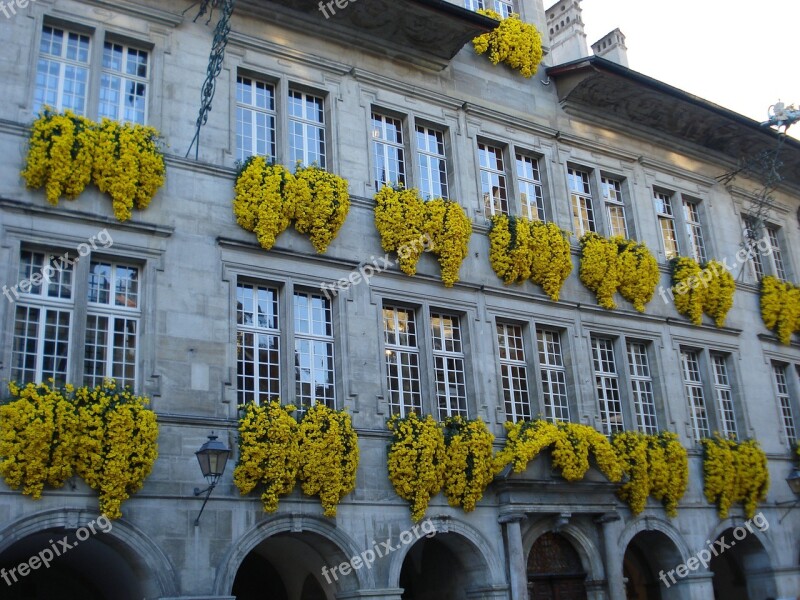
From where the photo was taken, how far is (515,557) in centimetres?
1609

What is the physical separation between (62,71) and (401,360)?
23.5 ft

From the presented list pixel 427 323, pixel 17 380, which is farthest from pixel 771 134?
pixel 17 380

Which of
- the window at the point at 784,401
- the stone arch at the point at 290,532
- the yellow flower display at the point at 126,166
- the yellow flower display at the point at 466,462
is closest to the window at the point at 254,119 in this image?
the yellow flower display at the point at 126,166

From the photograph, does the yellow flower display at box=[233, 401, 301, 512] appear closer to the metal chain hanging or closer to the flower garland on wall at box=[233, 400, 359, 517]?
the flower garland on wall at box=[233, 400, 359, 517]

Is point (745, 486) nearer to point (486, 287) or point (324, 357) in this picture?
point (486, 287)

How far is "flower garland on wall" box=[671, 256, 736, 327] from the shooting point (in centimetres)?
2106

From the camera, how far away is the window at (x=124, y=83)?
49.2 ft

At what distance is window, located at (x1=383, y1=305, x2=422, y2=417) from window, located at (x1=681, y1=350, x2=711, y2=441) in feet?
22.9

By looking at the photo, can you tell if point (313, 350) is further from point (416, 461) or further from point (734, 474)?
point (734, 474)

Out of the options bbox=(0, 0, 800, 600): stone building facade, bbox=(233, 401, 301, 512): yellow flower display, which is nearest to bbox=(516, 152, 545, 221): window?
bbox=(0, 0, 800, 600): stone building facade

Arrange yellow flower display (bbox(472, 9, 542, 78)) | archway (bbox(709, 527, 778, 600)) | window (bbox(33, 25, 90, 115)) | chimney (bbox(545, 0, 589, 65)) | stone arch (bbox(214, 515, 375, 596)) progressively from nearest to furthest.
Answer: stone arch (bbox(214, 515, 375, 596)), window (bbox(33, 25, 90, 115)), yellow flower display (bbox(472, 9, 542, 78)), archway (bbox(709, 527, 778, 600)), chimney (bbox(545, 0, 589, 65))

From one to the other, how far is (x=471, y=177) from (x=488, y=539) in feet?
22.7

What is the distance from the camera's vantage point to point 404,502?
15.4 meters

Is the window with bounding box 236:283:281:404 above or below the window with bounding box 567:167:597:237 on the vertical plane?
below
